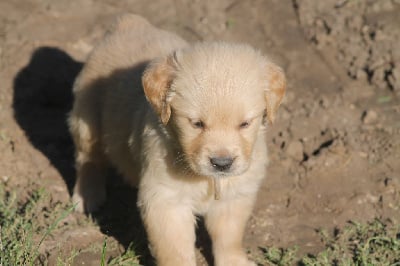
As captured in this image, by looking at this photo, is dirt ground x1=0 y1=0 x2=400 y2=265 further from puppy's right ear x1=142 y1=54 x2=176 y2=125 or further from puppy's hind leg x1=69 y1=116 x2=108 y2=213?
puppy's right ear x1=142 y1=54 x2=176 y2=125

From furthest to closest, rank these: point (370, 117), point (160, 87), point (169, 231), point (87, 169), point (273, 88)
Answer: point (370, 117)
point (87, 169)
point (169, 231)
point (273, 88)
point (160, 87)

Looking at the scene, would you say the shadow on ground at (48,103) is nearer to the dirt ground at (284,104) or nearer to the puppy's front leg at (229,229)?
the dirt ground at (284,104)

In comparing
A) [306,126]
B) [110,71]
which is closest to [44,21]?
[110,71]

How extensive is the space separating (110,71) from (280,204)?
1766 millimetres

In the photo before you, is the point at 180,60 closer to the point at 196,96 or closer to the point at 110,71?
the point at 196,96

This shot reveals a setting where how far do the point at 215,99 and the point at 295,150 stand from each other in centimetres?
235

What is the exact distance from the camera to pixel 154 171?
15.4 feet

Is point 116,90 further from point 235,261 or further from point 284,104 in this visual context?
point 284,104

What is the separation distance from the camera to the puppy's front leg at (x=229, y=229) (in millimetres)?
4988

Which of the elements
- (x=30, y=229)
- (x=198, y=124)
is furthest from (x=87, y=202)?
(x=198, y=124)

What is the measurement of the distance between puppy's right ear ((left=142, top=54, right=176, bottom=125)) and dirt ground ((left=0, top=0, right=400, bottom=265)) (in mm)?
1411

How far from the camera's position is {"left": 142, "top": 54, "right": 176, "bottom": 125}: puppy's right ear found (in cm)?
445

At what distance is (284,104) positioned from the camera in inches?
275

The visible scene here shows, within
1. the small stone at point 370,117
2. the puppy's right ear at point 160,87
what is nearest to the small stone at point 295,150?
the small stone at point 370,117
